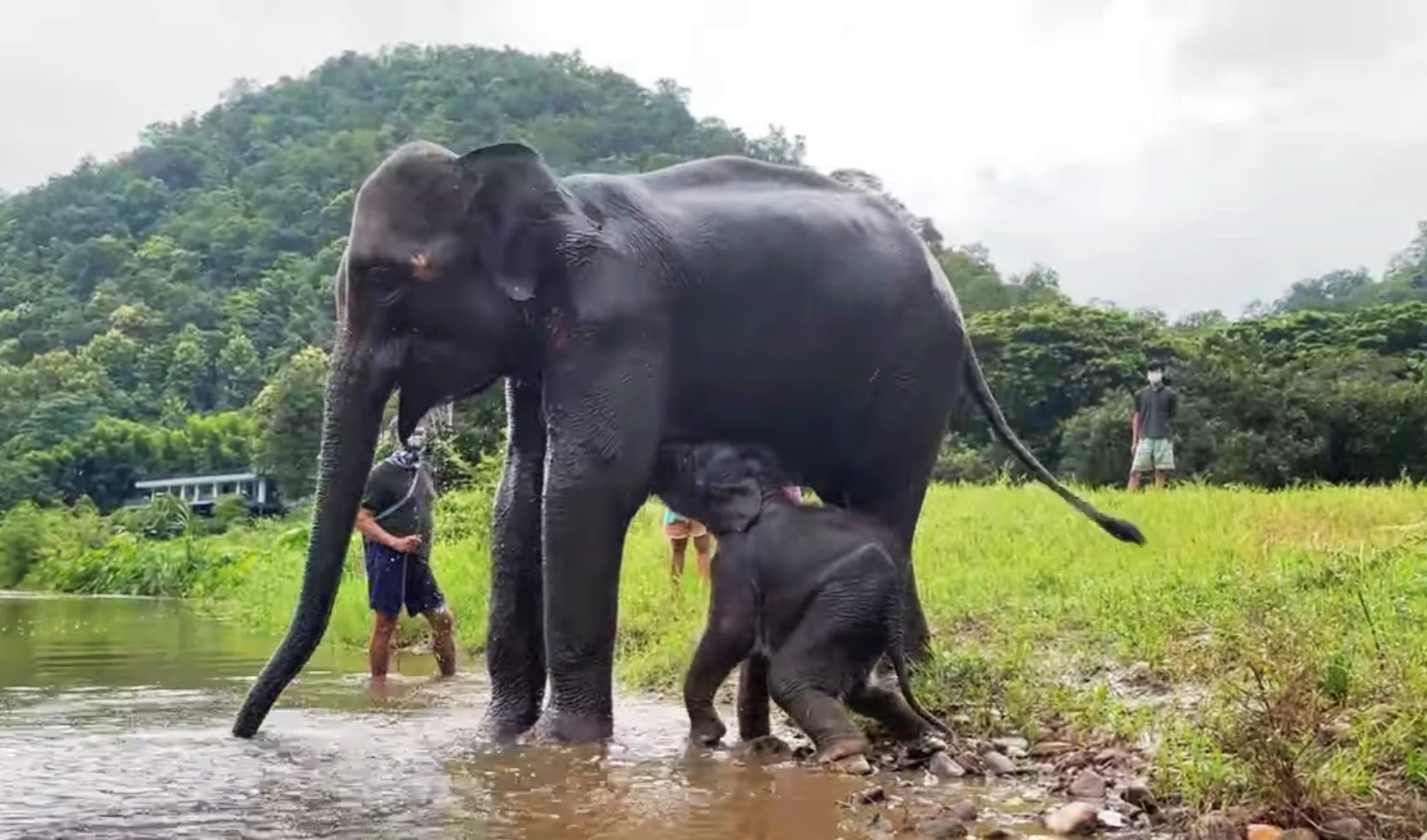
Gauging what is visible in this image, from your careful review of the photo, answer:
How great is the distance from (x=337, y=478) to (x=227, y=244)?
75.4 meters

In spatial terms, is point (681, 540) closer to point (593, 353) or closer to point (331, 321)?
point (593, 353)

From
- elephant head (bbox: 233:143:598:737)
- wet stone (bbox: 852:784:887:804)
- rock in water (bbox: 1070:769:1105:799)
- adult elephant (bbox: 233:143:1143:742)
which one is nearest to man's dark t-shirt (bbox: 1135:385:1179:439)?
adult elephant (bbox: 233:143:1143:742)

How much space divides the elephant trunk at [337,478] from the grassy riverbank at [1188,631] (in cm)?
197

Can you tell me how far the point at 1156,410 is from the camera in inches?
629

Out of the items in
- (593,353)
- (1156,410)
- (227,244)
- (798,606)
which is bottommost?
(798,606)

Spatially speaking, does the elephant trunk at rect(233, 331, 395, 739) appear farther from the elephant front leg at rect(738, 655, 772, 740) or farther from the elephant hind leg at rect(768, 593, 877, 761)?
the elephant hind leg at rect(768, 593, 877, 761)

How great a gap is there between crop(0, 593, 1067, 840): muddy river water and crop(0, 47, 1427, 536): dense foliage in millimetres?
2434

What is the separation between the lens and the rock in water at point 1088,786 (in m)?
4.05

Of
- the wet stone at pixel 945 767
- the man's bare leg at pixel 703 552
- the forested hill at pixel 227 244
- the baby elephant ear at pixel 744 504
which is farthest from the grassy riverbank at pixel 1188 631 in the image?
the forested hill at pixel 227 244

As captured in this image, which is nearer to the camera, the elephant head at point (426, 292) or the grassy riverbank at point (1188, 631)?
the grassy riverbank at point (1188, 631)

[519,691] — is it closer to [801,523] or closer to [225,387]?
[801,523]

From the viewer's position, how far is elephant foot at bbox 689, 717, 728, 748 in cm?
511

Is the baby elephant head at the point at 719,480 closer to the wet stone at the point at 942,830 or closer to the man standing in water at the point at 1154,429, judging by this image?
the wet stone at the point at 942,830

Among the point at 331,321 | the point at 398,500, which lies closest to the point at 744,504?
the point at 398,500
